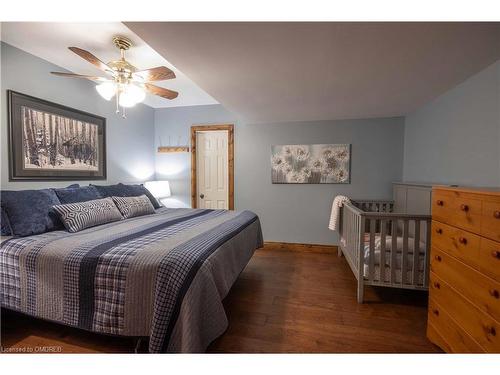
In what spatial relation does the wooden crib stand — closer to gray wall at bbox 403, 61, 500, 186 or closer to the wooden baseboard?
gray wall at bbox 403, 61, 500, 186

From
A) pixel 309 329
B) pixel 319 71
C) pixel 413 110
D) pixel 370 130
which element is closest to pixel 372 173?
pixel 370 130

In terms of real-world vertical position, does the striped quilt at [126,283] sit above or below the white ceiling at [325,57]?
below

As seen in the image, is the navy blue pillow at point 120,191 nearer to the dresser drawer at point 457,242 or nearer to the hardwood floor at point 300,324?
the hardwood floor at point 300,324

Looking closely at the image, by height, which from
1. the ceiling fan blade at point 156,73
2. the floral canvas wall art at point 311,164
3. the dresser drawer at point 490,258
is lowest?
the dresser drawer at point 490,258

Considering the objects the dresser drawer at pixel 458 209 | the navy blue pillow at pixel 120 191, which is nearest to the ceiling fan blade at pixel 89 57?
→ the navy blue pillow at pixel 120 191

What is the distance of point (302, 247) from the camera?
11.0 feet

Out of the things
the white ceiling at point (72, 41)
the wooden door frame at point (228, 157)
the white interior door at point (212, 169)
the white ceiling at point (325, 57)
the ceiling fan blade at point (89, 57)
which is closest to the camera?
the white ceiling at point (325, 57)

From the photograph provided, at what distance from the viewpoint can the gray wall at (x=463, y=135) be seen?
5.21 feet

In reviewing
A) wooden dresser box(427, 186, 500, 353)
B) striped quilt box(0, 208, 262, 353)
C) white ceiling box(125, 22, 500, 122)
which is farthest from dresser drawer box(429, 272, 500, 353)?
white ceiling box(125, 22, 500, 122)

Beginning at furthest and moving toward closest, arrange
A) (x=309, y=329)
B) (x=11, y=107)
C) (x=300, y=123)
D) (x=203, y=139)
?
(x=203, y=139) → (x=300, y=123) → (x=11, y=107) → (x=309, y=329)

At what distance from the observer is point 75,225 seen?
1699 mm

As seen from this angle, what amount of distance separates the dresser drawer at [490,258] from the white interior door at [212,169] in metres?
3.05
